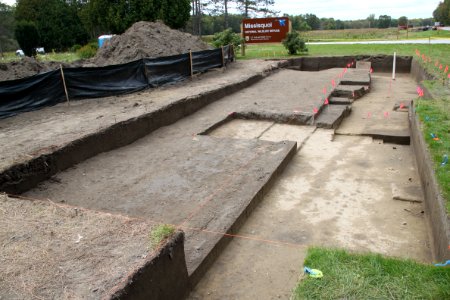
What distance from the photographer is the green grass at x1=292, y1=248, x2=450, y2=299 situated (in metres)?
2.82

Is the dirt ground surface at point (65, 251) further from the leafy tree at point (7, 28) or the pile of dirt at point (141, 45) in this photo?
the leafy tree at point (7, 28)

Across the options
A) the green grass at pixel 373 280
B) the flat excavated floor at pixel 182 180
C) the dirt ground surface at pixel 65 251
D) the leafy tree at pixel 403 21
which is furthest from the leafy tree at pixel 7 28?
the leafy tree at pixel 403 21

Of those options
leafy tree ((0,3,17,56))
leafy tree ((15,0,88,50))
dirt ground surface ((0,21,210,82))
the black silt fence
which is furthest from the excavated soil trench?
leafy tree ((0,3,17,56))

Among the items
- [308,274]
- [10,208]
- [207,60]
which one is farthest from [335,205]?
[207,60]

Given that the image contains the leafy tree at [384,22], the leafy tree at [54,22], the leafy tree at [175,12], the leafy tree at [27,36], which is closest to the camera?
the leafy tree at [175,12]

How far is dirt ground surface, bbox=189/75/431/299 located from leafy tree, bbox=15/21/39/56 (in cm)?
3601

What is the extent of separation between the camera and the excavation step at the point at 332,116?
28.8ft

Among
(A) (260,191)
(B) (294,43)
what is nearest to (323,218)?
(A) (260,191)

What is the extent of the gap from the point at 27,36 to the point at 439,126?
38.5m

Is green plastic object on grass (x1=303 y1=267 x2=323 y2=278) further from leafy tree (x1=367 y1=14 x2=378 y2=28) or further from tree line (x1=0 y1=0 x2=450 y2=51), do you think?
leafy tree (x1=367 y1=14 x2=378 y2=28)

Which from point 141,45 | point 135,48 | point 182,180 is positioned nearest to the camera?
point 182,180

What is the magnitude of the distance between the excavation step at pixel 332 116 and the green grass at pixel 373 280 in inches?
229

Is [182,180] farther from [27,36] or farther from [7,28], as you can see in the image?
[7,28]

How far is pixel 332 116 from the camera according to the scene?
9320 mm
